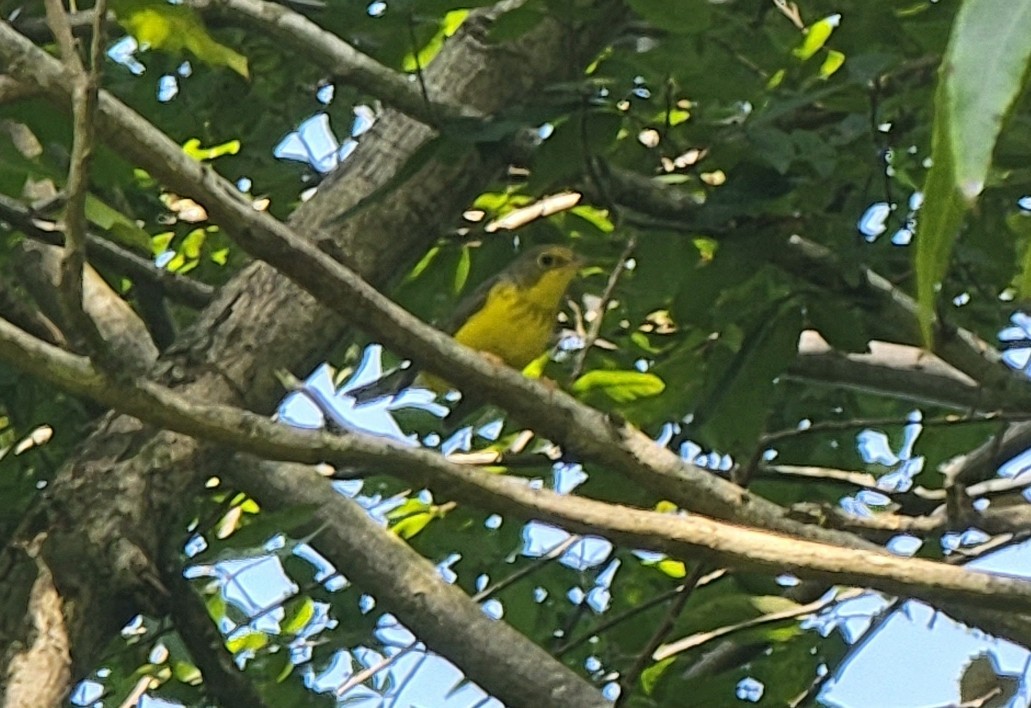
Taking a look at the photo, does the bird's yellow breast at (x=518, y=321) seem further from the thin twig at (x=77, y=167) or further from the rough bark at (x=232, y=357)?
the thin twig at (x=77, y=167)

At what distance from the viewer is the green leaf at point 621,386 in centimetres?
254

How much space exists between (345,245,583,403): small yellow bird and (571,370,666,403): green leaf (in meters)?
0.72

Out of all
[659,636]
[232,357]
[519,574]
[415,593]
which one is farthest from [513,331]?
[659,636]

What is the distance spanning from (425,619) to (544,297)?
147 centimetres

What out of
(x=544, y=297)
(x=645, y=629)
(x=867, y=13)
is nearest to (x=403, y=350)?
(x=867, y=13)

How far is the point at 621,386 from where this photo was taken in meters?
2.55

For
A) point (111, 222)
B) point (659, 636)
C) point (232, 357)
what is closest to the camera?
point (659, 636)

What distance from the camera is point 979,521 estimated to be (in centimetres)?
237

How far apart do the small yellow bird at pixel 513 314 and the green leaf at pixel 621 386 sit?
723mm

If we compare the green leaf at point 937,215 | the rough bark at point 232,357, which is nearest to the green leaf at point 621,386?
the rough bark at point 232,357

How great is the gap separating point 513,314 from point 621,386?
68.1 inches

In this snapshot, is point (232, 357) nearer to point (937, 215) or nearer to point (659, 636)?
point (659, 636)

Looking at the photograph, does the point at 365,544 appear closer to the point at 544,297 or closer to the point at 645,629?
the point at 645,629

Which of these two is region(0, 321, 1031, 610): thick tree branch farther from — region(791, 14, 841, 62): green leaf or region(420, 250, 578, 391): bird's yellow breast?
region(420, 250, 578, 391): bird's yellow breast
